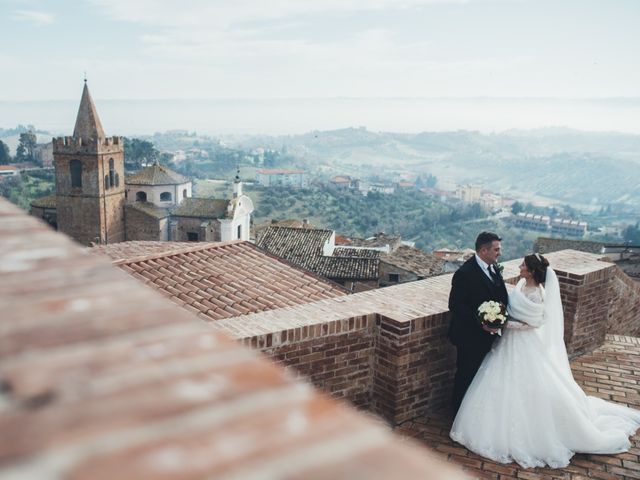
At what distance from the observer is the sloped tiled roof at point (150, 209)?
45.1m

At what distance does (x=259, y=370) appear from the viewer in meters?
1.11

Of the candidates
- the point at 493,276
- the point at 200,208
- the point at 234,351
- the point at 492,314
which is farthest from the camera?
the point at 200,208

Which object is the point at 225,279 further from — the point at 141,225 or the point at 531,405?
the point at 141,225

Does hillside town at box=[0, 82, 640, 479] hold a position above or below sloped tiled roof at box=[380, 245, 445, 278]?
above

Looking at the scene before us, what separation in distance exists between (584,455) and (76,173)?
4735cm

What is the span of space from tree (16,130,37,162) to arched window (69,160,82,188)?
50.6m

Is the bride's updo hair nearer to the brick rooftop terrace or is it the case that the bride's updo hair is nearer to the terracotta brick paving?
the terracotta brick paving

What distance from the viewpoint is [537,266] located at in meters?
4.86

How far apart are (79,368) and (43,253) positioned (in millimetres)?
651

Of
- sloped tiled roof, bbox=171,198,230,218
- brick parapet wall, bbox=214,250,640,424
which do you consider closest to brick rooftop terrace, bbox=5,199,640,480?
brick parapet wall, bbox=214,250,640,424

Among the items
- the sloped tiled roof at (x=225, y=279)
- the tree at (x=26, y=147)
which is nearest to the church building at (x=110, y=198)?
the sloped tiled roof at (x=225, y=279)

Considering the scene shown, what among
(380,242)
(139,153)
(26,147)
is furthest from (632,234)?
(26,147)

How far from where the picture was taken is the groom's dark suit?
188 inches

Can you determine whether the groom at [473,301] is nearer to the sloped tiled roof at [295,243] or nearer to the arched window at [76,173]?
the sloped tiled roof at [295,243]
